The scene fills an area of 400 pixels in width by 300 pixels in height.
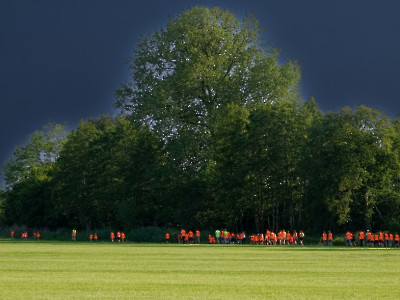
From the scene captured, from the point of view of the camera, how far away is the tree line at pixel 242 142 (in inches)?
3177

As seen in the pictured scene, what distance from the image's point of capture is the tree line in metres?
80.7

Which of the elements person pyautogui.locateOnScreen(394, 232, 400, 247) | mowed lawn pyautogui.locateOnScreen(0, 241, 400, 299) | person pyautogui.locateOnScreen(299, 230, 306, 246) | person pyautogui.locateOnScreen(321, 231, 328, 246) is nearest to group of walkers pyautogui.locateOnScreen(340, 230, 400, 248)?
person pyautogui.locateOnScreen(394, 232, 400, 247)

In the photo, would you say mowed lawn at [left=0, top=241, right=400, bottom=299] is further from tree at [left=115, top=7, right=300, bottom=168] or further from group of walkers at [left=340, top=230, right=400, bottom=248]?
tree at [left=115, top=7, right=300, bottom=168]

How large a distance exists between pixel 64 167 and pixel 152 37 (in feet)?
113

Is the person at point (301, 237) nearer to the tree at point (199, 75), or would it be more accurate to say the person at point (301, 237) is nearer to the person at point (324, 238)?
the person at point (324, 238)

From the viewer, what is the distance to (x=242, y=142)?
92125mm

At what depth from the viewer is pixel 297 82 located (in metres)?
98.8

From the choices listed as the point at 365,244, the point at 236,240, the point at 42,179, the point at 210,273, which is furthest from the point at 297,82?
the point at 210,273

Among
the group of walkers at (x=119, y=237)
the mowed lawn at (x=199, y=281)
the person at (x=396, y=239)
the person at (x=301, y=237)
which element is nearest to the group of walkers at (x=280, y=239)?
the person at (x=301, y=237)

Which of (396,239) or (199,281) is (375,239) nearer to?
(396,239)

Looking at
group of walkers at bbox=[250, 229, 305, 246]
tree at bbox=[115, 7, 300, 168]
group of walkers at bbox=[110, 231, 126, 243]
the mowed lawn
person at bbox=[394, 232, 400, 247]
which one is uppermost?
tree at bbox=[115, 7, 300, 168]

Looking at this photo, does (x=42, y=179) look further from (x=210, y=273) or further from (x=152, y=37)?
(x=210, y=273)

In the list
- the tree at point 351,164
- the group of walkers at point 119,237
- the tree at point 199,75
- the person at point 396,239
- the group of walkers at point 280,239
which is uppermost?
the tree at point 199,75

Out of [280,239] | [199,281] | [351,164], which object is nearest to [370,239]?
[351,164]
